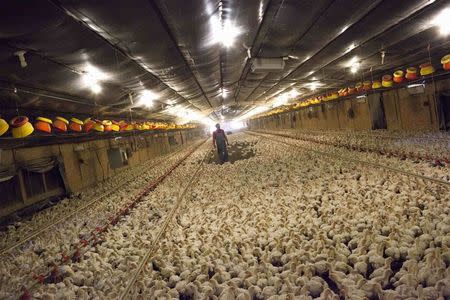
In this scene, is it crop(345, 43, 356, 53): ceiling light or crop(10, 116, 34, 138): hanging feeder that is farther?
crop(345, 43, 356, 53): ceiling light

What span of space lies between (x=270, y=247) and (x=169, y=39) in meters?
4.25

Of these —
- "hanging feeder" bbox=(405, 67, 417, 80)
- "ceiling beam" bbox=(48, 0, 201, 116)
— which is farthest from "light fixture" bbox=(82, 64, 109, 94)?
"hanging feeder" bbox=(405, 67, 417, 80)

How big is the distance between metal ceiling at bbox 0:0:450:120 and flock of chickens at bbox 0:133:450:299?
333 centimetres

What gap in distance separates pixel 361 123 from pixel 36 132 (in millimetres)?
16822

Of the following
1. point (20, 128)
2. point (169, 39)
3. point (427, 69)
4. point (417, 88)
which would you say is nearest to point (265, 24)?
point (169, 39)

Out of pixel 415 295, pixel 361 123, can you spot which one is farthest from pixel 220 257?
pixel 361 123

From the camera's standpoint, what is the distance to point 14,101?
664 cm

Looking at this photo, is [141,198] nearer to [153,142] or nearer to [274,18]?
[274,18]

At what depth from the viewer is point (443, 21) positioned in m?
6.42

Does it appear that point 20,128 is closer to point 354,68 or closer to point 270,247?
point 270,247

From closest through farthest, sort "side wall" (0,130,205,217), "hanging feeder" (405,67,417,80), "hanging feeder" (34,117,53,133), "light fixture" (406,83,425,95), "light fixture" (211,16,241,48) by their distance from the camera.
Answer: "light fixture" (211,16,241,48) → "hanging feeder" (34,117,53,133) → "side wall" (0,130,205,217) → "hanging feeder" (405,67,417,80) → "light fixture" (406,83,425,95)

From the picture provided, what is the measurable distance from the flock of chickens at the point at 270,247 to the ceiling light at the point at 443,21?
341cm

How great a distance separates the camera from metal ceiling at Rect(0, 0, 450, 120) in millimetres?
3875

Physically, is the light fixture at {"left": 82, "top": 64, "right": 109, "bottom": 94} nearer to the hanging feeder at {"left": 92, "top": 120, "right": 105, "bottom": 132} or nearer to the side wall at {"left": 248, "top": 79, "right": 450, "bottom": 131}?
the hanging feeder at {"left": 92, "top": 120, "right": 105, "bottom": 132}
